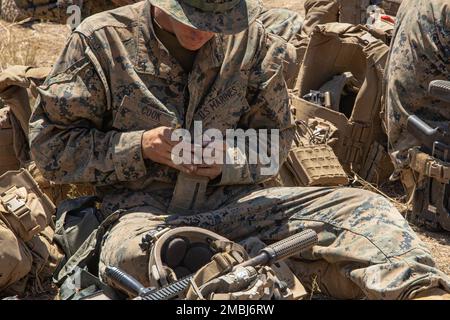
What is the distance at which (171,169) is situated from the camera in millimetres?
4938

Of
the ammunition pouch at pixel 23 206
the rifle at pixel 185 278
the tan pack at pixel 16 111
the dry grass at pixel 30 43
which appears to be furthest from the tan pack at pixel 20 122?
the dry grass at pixel 30 43

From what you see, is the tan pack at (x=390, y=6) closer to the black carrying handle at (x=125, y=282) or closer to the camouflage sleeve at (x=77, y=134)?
the camouflage sleeve at (x=77, y=134)

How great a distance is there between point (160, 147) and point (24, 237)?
0.81 meters

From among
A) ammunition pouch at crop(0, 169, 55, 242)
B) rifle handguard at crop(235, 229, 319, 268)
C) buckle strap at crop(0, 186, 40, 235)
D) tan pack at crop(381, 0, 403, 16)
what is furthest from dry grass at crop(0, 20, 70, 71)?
rifle handguard at crop(235, 229, 319, 268)

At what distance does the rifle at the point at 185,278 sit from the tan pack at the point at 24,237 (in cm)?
58

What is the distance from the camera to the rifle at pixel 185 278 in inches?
157

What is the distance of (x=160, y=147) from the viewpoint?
4715 mm

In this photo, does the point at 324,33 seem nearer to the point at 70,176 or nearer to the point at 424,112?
the point at 424,112

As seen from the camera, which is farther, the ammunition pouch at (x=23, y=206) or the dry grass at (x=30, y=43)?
the dry grass at (x=30, y=43)

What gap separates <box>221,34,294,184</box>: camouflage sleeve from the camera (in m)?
5.11

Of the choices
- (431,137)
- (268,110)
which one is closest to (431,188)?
(431,137)

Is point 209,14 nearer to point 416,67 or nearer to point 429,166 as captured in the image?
point 416,67

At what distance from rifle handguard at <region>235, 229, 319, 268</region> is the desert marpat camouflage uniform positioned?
2031 mm
